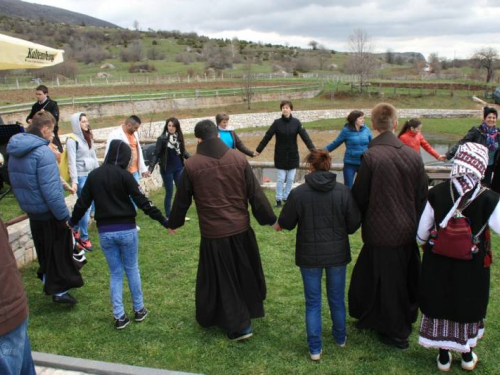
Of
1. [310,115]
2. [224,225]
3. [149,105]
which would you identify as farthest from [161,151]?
[310,115]

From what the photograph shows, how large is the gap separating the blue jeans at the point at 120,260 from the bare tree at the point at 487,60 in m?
57.2

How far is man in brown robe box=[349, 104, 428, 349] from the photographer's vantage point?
11.2 ft

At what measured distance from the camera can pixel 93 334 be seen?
158 inches

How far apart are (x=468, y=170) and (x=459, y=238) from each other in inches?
18.4

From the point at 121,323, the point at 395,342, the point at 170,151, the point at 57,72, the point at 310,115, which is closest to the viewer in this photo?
the point at 395,342

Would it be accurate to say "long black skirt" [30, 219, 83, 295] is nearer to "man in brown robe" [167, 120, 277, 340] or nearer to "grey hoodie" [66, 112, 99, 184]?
"man in brown robe" [167, 120, 277, 340]

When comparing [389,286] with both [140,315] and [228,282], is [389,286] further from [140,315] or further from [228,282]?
[140,315]

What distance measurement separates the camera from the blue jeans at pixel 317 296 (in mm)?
3447

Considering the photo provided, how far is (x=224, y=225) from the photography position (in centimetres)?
369

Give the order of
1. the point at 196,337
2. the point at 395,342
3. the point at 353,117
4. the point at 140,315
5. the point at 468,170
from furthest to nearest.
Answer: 1. the point at 353,117
2. the point at 140,315
3. the point at 196,337
4. the point at 395,342
5. the point at 468,170

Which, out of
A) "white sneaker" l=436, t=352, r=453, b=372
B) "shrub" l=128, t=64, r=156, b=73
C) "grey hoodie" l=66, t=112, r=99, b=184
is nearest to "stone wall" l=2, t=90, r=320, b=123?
"grey hoodie" l=66, t=112, r=99, b=184

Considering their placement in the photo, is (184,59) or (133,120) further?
(184,59)

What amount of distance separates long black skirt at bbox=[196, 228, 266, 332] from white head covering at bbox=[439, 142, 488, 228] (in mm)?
1631

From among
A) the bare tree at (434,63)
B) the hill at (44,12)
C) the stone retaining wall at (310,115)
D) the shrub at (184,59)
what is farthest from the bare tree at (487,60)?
the hill at (44,12)
